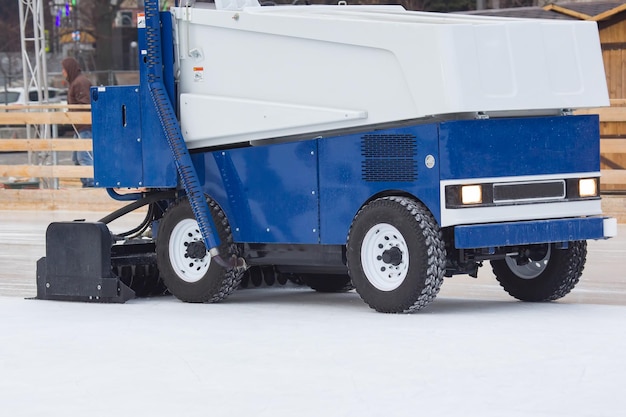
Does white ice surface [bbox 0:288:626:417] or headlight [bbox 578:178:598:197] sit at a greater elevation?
headlight [bbox 578:178:598:197]

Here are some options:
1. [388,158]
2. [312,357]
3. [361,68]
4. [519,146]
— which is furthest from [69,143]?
[312,357]

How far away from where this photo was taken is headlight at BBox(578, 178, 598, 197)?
336 inches

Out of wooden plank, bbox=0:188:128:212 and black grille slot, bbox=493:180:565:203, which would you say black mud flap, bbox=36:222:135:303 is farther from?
wooden plank, bbox=0:188:128:212

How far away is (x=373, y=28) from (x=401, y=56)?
0.83 feet

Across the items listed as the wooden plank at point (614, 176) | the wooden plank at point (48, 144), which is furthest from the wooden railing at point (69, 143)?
the wooden plank at point (614, 176)

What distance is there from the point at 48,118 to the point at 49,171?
91cm

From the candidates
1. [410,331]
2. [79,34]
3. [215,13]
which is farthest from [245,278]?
[79,34]

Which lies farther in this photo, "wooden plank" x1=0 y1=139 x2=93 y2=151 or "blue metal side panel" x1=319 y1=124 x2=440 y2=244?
"wooden plank" x1=0 y1=139 x2=93 y2=151

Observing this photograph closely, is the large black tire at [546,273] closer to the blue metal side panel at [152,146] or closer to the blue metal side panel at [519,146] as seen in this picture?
the blue metal side panel at [519,146]

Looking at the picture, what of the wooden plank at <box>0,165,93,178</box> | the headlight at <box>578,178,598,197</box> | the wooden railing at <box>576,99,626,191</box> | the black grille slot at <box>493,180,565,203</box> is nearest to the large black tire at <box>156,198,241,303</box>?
the black grille slot at <box>493,180,565,203</box>

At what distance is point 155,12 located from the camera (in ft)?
30.0

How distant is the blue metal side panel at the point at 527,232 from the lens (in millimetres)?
7992

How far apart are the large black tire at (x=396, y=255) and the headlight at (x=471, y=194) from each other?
8.8 inches

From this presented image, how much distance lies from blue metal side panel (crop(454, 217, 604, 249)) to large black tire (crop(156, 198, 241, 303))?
172cm
